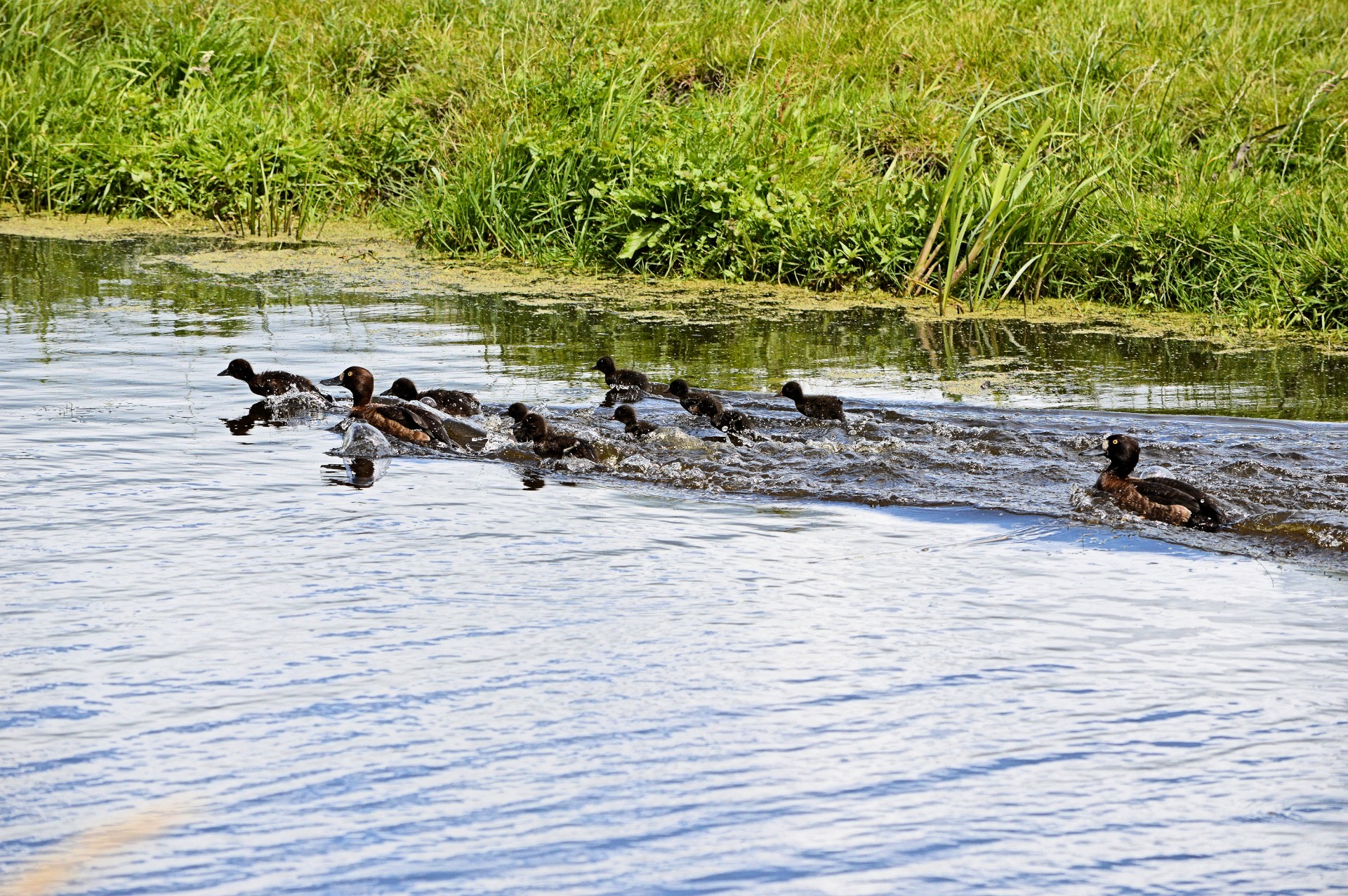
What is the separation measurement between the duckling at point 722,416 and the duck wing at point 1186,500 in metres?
2.01

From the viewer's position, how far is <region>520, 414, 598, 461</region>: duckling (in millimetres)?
7367

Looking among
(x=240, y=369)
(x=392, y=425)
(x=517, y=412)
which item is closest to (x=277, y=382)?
(x=240, y=369)

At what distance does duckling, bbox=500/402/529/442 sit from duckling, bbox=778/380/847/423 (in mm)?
1324

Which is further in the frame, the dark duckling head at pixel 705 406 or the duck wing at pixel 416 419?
the dark duckling head at pixel 705 406

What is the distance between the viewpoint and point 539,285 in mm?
11664

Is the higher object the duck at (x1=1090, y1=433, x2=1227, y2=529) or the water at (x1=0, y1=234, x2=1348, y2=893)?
the duck at (x1=1090, y1=433, x2=1227, y2=529)

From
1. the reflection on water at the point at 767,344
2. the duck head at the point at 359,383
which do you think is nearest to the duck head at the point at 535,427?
the duck head at the point at 359,383

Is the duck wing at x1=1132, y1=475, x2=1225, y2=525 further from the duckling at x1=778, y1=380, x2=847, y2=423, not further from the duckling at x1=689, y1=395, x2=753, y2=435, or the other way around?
the duckling at x1=689, y1=395, x2=753, y2=435

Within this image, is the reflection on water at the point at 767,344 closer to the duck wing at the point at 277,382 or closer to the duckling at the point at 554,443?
the duck wing at the point at 277,382

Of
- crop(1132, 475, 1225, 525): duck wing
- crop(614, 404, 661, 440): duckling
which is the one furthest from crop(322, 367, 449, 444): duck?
crop(1132, 475, 1225, 525): duck wing

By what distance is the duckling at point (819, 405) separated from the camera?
789cm

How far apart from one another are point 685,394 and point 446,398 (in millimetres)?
1191

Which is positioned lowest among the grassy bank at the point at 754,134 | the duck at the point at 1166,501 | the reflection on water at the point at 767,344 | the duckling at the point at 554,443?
the duck at the point at 1166,501

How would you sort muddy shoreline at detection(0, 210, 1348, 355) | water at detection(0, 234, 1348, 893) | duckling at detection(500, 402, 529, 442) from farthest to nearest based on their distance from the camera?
muddy shoreline at detection(0, 210, 1348, 355) < duckling at detection(500, 402, 529, 442) < water at detection(0, 234, 1348, 893)
